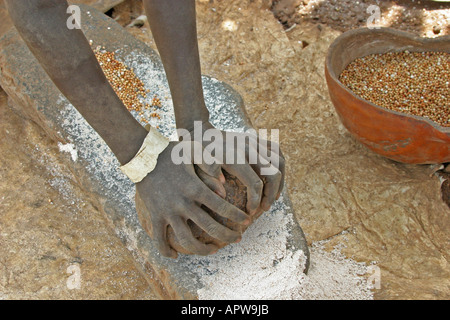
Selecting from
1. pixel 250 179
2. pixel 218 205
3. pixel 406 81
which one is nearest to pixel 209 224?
pixel 218 205

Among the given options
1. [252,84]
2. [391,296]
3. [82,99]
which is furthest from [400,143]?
[82,99]

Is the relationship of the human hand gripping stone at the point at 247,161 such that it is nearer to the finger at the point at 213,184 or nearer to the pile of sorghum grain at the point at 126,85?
the finger at the point at 213,184

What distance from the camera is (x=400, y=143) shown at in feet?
7.90

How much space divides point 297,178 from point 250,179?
1036 millimetres

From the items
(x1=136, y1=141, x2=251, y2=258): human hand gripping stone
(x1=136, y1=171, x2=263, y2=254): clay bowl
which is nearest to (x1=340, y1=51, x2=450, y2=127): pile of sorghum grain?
(x1=136, y1=171, x2=263, y2=254): clay bowl

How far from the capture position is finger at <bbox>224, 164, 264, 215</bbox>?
164 centimetres

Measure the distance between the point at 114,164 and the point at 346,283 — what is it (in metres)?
1.14

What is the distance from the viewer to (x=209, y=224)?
1639 millimetres

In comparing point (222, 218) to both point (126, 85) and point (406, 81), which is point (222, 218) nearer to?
point (126, 85)

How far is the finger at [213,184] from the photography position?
167cm

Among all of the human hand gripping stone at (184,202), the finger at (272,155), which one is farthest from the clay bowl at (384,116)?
the human hand gripping stone at (184,202)

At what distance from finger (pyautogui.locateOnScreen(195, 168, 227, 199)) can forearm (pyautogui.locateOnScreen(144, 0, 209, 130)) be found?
0.29m

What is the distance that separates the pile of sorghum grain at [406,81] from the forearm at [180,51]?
3.81ft

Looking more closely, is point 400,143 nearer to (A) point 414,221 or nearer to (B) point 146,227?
(A) point 414,221
